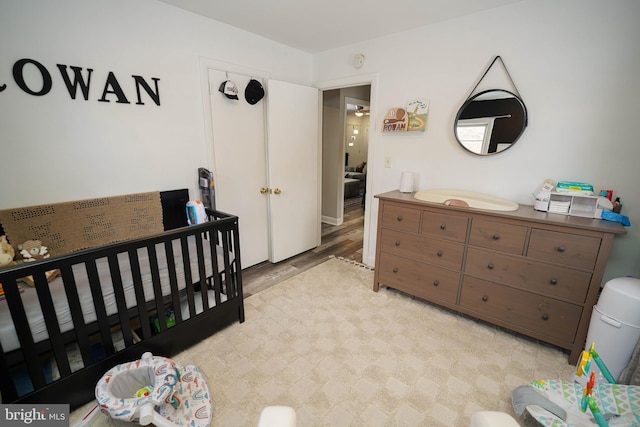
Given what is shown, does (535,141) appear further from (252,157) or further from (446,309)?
(252,157)

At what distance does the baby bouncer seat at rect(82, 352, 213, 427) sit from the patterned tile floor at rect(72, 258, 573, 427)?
0.09 m

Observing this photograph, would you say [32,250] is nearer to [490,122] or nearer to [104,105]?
[104,105]

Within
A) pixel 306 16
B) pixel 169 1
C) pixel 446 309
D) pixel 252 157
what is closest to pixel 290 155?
pixel 252 157

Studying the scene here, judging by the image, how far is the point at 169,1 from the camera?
6.58 ft

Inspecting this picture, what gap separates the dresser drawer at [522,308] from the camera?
1.75 m

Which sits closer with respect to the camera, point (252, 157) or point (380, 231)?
point (380, 231)

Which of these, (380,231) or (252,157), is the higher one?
(252,157)

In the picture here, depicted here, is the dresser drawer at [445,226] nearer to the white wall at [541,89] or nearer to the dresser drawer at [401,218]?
the dresser drawer at [401,218]

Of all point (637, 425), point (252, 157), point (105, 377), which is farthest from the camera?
point (252, 157)

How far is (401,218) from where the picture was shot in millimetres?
2297

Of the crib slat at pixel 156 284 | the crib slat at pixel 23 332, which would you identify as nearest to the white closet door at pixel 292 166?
the crib slat at pixel 156 284

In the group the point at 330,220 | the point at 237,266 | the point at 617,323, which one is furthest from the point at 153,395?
the point at 330,220

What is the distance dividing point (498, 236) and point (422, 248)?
0.54 meters

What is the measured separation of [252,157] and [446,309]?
229cm
